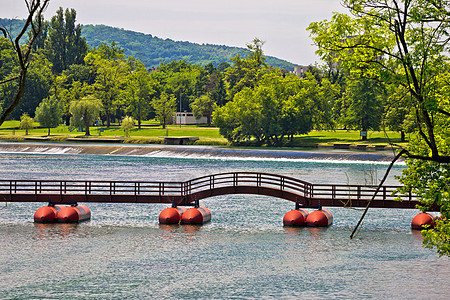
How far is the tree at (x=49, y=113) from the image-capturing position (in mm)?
163625

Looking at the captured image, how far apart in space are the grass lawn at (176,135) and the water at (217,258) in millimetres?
79770

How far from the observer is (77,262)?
1410 inches

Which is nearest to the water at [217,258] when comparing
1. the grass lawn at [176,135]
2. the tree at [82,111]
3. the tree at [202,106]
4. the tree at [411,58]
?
the tree at [411,58]

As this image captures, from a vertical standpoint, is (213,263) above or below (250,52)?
below

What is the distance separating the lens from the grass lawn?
13625cm

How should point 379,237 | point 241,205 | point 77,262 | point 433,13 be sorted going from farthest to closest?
point 241,205, point 379,237, point 77,262, point 433,13

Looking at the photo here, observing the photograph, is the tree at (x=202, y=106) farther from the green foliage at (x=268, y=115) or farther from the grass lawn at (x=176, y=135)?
the green foliage at (x=268, y=115)

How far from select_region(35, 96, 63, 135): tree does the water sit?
10968 cm

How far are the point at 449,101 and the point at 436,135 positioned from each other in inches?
55.0

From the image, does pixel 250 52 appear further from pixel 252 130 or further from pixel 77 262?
pixel 77 262

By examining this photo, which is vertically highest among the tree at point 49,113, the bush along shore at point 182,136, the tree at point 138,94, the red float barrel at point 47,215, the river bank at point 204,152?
the tree at point 138,94

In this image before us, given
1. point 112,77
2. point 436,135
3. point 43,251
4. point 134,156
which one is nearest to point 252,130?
point 134,156

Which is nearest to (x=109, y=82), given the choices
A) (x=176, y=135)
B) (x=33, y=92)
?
(x=33, y=92)

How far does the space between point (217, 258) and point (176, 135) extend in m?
121
